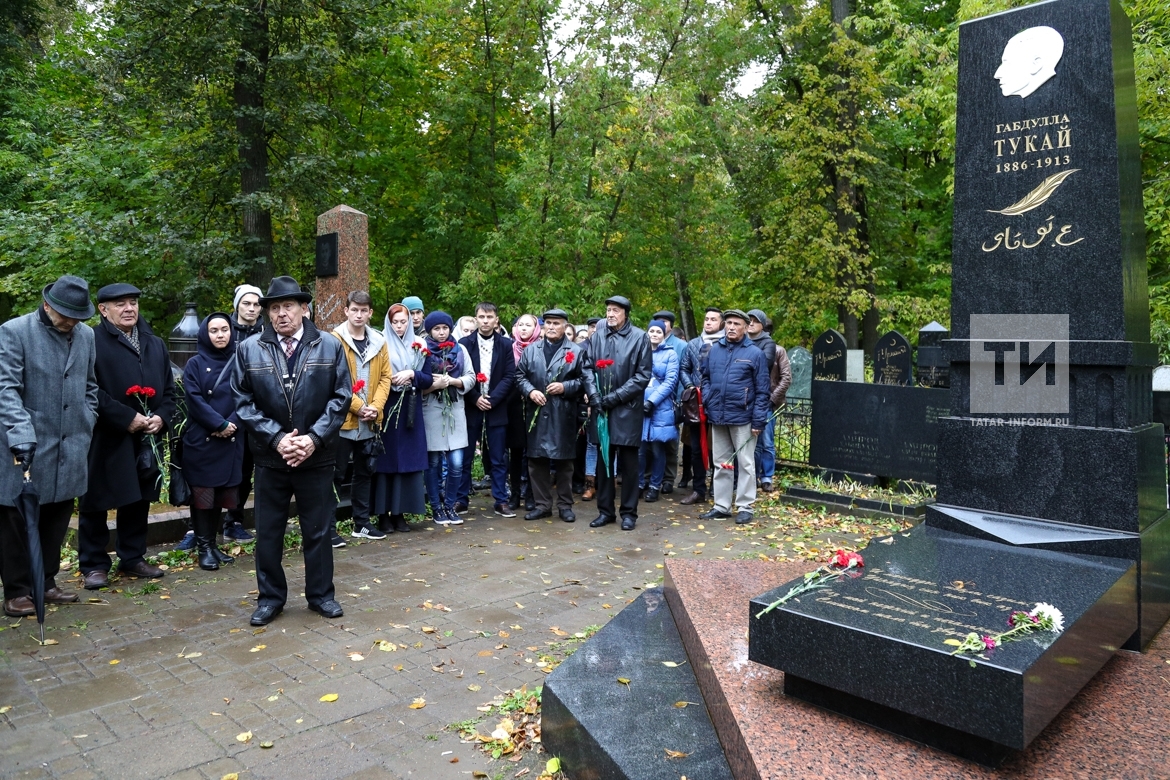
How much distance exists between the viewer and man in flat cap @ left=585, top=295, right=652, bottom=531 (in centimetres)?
828

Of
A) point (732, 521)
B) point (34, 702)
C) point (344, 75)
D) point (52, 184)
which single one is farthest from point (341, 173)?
point (34, 702)

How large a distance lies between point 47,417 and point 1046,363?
628cm

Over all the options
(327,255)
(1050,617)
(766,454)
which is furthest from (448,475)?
(1050,617)

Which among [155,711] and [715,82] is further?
[715,82]

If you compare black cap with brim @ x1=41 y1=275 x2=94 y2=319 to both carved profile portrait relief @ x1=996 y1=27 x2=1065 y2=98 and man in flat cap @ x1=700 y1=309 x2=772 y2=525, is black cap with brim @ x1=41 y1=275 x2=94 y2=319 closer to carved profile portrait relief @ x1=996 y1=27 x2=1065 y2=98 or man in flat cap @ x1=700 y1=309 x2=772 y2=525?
man in flat cap @ x1=700 y1=309 x2=772 y2=525

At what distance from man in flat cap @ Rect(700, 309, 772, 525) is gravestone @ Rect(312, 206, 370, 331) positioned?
3821mm

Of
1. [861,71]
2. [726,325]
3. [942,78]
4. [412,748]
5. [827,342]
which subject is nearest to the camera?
[412,748]

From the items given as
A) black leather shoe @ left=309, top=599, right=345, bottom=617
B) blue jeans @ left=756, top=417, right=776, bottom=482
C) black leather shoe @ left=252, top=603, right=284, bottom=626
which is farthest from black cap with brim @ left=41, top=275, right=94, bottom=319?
blue jeans @ left=756, top=417, right=776, bottom=482

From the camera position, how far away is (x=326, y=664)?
4.65 metres

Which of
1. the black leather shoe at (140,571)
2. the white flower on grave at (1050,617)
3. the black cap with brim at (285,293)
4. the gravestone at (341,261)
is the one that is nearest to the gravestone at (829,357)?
the gravestone at (341,261)

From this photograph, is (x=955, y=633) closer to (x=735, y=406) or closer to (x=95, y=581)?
(x=735, y=406)

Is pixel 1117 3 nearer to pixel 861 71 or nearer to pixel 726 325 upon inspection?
pixel 726 325

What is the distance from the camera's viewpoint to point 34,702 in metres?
4.19

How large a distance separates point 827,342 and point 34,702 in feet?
31.8
